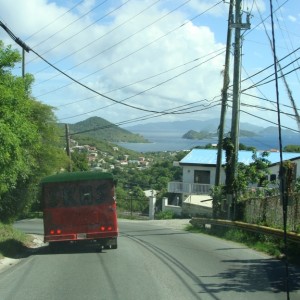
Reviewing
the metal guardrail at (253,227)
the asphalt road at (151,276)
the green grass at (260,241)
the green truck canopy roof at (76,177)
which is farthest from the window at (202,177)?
the asphalt road at (151,276)

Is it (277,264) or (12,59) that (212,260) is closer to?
(277,264)

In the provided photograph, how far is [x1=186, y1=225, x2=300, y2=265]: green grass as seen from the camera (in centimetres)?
1395

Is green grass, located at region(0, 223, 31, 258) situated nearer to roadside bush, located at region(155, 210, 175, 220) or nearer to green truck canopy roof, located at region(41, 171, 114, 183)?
green truck canopy roof, located at region(41, 171, 114, 183)

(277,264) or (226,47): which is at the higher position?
(226,47)

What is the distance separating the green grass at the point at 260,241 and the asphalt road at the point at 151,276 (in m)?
0.49

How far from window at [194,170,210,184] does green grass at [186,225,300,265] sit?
2493 cm

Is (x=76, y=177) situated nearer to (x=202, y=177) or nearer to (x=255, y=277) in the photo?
(x=255, y=277)

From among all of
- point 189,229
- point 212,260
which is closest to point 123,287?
point 212,260

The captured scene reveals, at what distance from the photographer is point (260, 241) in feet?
58.7

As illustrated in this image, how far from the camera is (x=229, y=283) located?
10.3 m

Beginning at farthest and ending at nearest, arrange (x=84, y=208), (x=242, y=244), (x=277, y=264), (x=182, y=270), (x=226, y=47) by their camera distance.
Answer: (x=226, y=47)
(x=242, y=244)
(x=84, y=208)
(x=277, y=264)
(x=182, y=270)

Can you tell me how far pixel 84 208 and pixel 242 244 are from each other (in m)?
5.81

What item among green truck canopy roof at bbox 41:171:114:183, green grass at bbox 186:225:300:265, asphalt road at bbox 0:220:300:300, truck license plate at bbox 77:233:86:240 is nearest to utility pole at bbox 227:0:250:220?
green grass at bbox 186:225:300:265

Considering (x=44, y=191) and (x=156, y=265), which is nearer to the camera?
(x=156, y=265)
